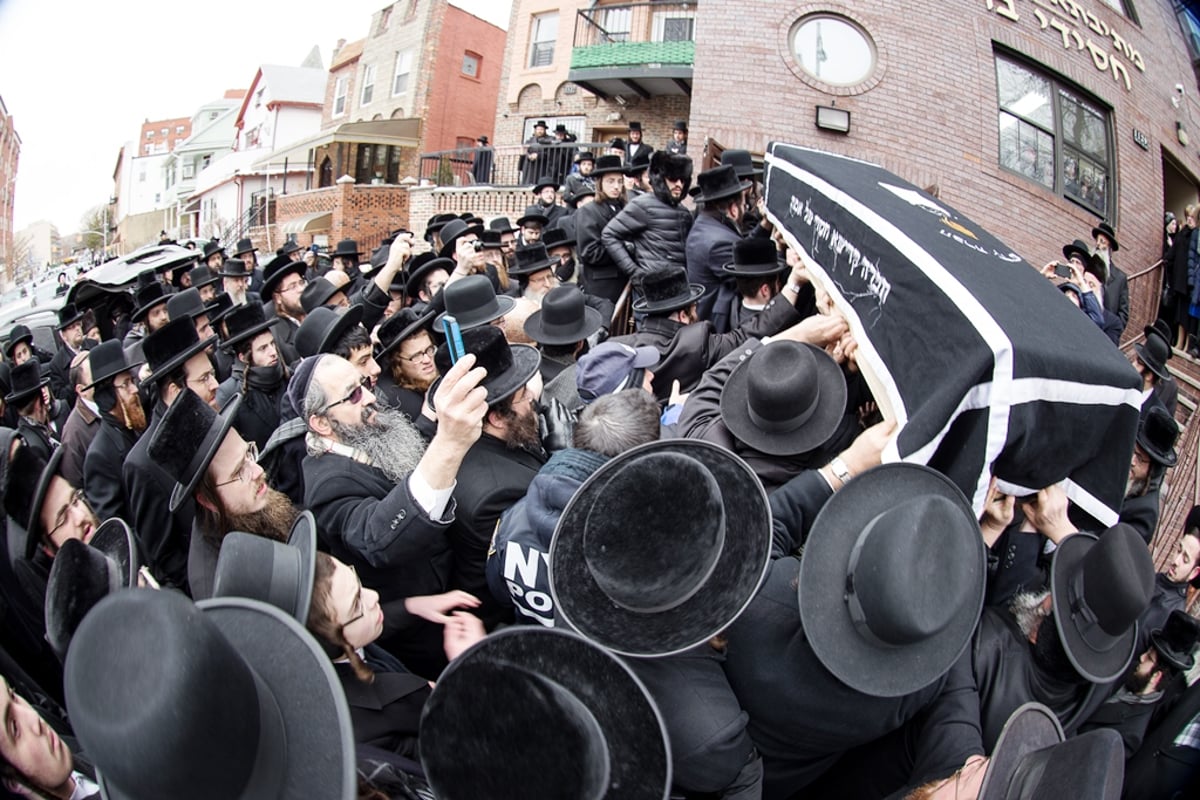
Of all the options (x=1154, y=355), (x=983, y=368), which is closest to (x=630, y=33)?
(x=1154, y=355)

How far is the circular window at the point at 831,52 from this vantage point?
974 centimetres

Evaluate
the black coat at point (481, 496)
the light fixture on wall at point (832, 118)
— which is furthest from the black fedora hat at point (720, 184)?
the light fixture on wall at point (832, 118)

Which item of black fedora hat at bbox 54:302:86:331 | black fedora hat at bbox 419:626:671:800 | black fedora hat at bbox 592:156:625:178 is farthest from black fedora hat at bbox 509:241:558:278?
black fedora hat at bbox 54:302:86:331

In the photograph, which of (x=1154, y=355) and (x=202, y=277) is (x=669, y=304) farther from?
(x=202, y=277)

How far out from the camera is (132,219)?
174 feet

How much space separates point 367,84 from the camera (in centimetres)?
3066

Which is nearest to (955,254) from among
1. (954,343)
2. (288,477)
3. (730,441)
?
(954,343)

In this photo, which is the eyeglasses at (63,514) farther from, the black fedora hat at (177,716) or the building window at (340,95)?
the building window at (340,95)

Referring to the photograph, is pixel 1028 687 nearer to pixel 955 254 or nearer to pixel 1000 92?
pixel 955 254

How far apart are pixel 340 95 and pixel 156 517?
3652 centimetres

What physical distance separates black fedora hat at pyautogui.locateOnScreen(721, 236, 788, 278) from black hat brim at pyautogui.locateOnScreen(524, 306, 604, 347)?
3.15ft

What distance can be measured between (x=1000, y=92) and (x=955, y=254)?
393 inches

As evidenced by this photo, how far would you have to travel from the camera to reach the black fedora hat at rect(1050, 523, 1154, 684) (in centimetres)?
188

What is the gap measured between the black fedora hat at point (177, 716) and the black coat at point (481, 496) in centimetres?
124
